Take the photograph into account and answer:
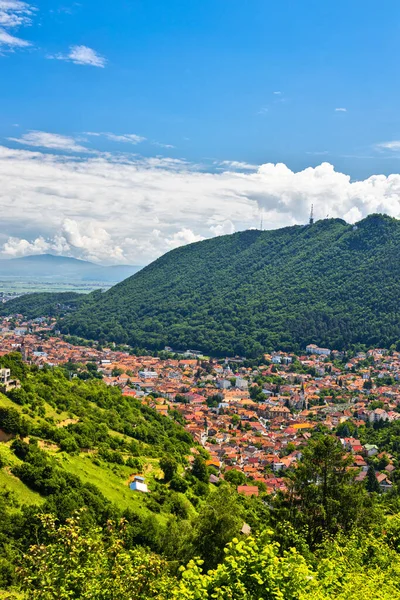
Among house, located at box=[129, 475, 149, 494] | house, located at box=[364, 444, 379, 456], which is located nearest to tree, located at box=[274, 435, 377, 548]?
house, located at box=[129, 475, 149, 494]

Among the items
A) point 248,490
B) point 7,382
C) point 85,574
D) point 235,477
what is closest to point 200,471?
point 248,490

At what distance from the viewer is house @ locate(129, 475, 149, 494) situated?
2331 cm

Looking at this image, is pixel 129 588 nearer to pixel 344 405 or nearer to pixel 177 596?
pixel 177 596

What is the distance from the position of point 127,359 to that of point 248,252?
63.1 metres

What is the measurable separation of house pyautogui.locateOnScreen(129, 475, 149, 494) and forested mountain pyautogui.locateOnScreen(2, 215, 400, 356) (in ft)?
209

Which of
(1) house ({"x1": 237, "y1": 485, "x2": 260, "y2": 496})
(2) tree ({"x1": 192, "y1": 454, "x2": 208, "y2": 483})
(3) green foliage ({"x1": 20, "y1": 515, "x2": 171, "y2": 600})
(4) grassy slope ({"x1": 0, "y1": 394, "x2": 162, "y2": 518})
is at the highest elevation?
(3) green foliage ({"x1": 20, "y1": 515, "x2": 171, "y2": 600})

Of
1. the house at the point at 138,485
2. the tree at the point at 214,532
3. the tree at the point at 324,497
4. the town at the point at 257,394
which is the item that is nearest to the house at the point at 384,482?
the town at the point at 257,394

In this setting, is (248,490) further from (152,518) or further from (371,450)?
(371,450)

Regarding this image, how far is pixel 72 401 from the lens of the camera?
3114 centimetres

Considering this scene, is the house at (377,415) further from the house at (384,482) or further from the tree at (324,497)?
the tree at (324,497)

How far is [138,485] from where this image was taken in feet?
77.2

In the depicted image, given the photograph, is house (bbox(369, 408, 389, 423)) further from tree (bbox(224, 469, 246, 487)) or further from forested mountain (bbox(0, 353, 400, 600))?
tree (bbox(224, 469, 246, 487))

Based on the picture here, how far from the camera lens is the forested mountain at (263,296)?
90875mm

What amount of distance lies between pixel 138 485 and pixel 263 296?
89577 mm
